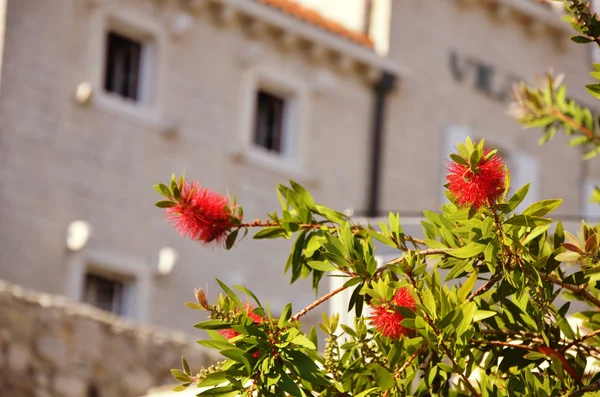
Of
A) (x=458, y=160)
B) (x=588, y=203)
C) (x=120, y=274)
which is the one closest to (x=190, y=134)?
(x=120, y=274)

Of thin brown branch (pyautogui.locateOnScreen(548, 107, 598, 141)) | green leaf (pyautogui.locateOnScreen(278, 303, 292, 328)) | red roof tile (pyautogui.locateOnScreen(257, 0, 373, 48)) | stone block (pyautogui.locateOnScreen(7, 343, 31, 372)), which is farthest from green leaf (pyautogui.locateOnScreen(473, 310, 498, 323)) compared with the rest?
red roof tile (pyautogui.locateOnScreen(257, 0, 373, 48))

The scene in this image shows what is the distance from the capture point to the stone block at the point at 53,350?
35.9 ft

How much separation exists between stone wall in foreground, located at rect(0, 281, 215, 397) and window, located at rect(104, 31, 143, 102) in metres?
4.89

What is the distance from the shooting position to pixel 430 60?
19.0 metres

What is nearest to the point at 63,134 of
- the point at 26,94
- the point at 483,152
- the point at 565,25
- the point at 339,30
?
the point at 26,94

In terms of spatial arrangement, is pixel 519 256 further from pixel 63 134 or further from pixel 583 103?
pixel 583 103

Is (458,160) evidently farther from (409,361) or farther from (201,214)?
(201,214)

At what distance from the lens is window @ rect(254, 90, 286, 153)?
1727cm

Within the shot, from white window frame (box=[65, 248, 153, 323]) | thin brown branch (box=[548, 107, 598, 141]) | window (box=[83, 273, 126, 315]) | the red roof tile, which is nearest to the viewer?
thin brown branch (box=[548, 107, 598, 141])

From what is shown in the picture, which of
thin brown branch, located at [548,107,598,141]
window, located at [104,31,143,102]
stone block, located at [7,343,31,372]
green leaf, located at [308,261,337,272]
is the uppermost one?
window, located at [104,31,143,102]

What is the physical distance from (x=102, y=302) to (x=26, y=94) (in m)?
2.47

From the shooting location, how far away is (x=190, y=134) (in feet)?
53.0

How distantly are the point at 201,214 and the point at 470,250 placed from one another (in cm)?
94

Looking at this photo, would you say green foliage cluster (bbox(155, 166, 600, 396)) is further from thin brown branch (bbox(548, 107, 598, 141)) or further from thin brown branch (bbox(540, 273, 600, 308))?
thin brown branch (bbox(548, 107, 598, 141))
